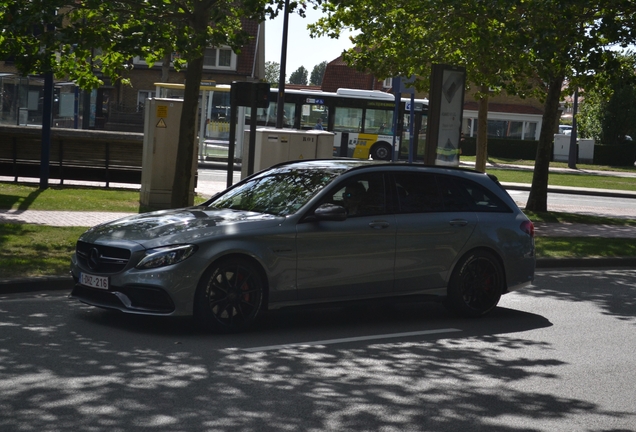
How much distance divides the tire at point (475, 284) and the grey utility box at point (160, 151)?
382 inches

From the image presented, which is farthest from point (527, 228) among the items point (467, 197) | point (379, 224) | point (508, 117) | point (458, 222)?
point (508, 117)

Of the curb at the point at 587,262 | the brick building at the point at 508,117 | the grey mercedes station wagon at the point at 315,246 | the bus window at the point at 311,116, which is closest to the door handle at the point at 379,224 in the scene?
the grey mercedes station wagon at the point at 315,246

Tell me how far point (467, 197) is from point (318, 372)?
3.58 meters

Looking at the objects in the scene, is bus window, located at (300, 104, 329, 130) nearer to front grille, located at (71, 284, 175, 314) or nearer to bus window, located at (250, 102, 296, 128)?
bus window, located at (250, 102, 296, 128)

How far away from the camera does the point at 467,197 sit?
1038 centimetres

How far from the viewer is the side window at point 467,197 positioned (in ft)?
33.5

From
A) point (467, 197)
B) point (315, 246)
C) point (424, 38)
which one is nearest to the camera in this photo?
point (315, 246)

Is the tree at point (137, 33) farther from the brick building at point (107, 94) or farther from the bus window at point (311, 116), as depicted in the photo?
the bus window at point (311, 116)

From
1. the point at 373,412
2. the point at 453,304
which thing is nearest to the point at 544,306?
the point at 453,304

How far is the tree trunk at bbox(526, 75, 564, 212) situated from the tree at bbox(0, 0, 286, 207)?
8.27m

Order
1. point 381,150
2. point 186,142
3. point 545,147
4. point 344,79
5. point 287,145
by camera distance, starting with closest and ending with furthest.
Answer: point 186,142 < point 287,145 < point 545,147 < point 381,150 < point 344,79

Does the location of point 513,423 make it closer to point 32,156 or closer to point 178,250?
point 178,250

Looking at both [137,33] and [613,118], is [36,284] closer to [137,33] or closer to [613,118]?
[137,33]

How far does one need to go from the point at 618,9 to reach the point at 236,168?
862 inches
